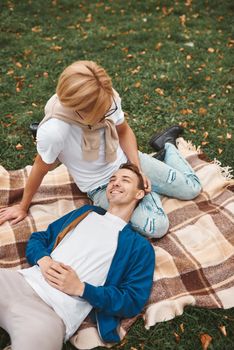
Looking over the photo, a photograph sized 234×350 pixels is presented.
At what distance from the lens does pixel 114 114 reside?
12.2 ft

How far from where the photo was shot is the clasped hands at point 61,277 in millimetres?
2846

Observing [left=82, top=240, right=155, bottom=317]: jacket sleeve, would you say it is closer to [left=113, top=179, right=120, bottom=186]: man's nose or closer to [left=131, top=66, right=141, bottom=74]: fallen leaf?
[left=113, top=179, right=120, bottom=186]: man's nose

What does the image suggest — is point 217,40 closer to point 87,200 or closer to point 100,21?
point 100,21

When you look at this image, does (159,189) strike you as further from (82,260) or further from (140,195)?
(82,260)

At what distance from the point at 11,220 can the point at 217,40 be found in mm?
5620

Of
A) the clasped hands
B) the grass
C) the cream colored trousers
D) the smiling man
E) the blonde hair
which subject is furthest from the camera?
the grass

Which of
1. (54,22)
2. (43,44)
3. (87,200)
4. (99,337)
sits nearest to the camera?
(99,337)

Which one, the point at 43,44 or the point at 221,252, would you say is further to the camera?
the point at 43,44

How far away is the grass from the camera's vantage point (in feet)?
15.8

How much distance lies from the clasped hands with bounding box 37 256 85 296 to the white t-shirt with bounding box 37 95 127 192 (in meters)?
0.83

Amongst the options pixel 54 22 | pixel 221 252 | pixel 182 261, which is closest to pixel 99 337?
pixel 182 261

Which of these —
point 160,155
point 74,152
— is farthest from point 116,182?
point 160,155

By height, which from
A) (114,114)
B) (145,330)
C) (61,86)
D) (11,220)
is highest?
(61,86)

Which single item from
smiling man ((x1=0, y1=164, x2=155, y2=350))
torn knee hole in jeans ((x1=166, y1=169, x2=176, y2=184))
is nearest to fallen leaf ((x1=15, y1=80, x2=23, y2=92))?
torn knee hole in jeans ((x1=166, y1=169, x2=176, y2=184))
